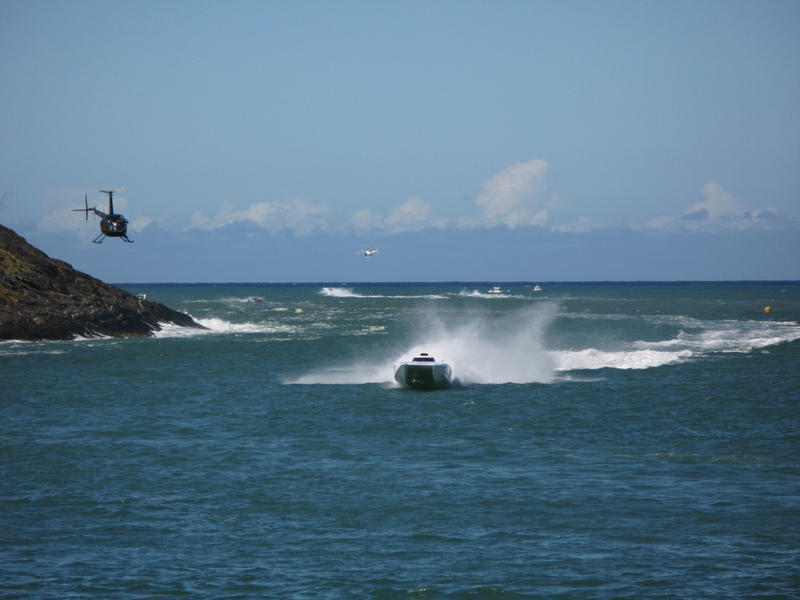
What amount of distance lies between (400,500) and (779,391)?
94.1 feet

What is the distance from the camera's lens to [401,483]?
26.4 metres

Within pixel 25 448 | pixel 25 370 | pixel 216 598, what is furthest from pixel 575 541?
pixel 25 370

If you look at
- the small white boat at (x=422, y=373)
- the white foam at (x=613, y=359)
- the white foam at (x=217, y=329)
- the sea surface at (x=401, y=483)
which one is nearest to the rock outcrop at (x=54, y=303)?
the white foam at (x=217, y=329)

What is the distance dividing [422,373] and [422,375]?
0.12 metres

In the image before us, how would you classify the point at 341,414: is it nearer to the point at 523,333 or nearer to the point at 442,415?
the point at 442,415

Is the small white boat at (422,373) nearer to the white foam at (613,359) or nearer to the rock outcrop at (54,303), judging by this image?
the white foam at (613,359)

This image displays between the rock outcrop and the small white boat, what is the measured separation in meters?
39.3

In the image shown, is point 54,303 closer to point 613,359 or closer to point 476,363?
point 476,363

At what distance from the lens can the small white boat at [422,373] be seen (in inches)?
1818

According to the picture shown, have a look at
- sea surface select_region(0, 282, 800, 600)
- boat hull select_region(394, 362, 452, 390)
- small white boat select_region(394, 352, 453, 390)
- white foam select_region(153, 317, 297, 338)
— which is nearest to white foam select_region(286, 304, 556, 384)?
sea surface select_region(0, 282, 800, 600)

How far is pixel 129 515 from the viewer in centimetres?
2311

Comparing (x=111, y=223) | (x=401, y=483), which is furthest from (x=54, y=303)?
(x=401, y=483)

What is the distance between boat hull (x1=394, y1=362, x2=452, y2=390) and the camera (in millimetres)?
46188

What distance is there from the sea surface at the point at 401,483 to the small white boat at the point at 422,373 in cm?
76
